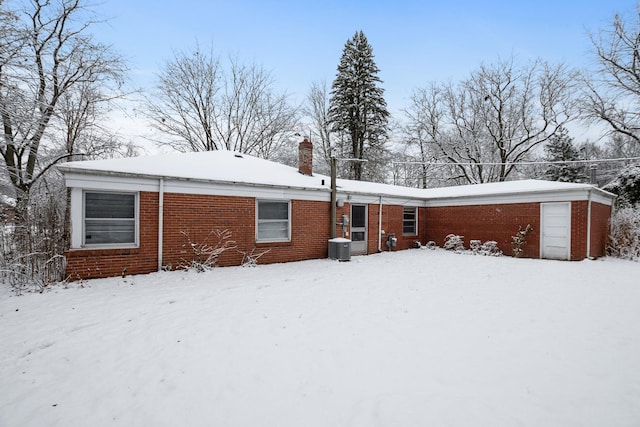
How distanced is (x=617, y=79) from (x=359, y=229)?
20149 millimetres

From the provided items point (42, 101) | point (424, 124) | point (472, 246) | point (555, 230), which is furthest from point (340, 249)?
point (424, 124)

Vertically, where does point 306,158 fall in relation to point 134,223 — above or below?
above

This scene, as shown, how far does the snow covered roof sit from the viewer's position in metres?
8.26

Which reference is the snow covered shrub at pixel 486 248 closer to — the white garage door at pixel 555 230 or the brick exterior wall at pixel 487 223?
the brick exterior wall at pixel 487 223

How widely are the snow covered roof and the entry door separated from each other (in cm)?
96

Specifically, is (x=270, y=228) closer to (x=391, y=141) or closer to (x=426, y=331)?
(x=426, y=331)

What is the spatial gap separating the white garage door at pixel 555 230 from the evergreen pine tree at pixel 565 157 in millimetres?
14444

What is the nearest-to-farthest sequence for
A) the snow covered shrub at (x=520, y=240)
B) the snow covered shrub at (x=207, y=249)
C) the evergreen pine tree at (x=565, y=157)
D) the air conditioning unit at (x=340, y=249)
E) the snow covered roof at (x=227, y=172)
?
the snow covered roof at (x=227, y=172), the snow covered shrub at (x=207, y=249), the air conditioning unit at (x=340, y=249), the snow covered shrub at (x=520, y=240), the evergreen pine tree at (x=565, y=157)

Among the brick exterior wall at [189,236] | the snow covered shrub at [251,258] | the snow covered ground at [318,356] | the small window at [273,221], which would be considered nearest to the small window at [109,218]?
the brick exterior wall at [189,236]

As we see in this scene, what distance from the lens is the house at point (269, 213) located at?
8.02 metres

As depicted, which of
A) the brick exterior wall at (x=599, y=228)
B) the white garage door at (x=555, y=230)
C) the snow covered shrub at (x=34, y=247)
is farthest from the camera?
the brick exterior wall at (x=599, y=228)

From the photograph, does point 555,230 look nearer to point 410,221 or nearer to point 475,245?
point 475,245

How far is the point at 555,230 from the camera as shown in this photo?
12352 mm

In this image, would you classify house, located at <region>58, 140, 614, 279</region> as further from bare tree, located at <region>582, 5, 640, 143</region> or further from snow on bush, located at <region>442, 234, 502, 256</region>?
bare tree, located at <region>582, 5, 640, 143</region>
